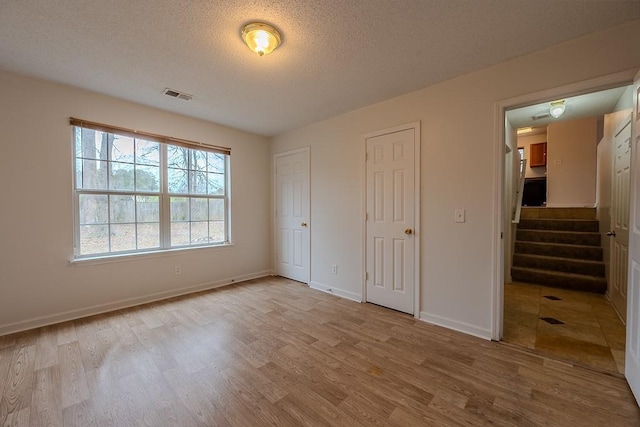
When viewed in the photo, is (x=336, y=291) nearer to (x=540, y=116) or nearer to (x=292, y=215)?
(x=292, y=215)

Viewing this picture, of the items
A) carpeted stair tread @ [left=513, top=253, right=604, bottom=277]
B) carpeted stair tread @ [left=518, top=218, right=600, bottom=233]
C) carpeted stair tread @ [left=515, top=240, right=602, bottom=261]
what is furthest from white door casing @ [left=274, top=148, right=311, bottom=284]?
carpeted stair tread @ [left=518, top=218, right=600, bottom=233]

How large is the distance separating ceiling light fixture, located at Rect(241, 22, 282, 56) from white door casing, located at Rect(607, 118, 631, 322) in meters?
3.38

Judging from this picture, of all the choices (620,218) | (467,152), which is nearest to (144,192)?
(467,152)

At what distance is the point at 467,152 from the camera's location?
246 centimetres

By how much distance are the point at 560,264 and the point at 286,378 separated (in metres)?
4.56

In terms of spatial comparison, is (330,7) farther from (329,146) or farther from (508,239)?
(508,239)

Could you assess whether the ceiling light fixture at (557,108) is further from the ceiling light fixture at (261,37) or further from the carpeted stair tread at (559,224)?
the ceiling light fixture at (261,37)

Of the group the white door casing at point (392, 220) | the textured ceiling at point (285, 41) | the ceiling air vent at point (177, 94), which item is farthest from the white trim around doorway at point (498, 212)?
the ceiling air vent at point (177, 94)

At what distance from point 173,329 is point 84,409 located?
1008 mm

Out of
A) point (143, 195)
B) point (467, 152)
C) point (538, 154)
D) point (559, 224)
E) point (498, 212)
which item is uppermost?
point (538, 154)

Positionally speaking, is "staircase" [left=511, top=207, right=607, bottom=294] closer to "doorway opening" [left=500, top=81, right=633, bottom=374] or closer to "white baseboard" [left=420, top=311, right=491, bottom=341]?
Answer: "doorway opening" [left=500, top=81, right=633, bottom=374]

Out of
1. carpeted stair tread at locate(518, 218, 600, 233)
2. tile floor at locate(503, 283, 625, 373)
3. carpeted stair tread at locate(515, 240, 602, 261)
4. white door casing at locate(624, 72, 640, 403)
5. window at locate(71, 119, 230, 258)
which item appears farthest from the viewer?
carpeted stair tread at locate(518, 218, 600, 233)

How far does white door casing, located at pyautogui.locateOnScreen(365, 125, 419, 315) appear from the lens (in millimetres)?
2846

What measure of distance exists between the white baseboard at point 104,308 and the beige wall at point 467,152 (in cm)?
227
